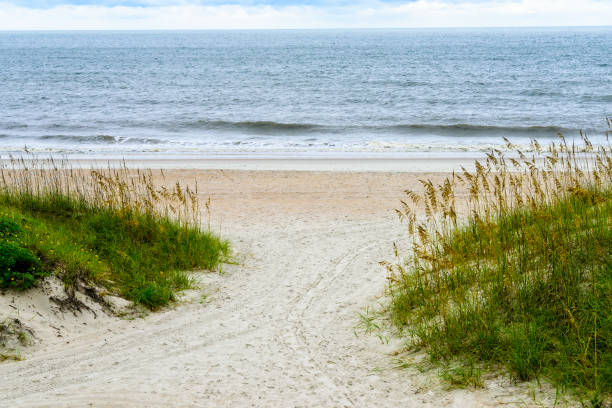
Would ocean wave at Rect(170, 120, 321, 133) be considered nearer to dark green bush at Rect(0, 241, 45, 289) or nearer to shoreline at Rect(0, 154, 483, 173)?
shoreline at Rect(0, 154, 483, 173)

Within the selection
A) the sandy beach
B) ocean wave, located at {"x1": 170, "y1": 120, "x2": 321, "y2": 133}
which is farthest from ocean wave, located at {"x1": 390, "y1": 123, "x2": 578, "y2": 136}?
the sandy beach

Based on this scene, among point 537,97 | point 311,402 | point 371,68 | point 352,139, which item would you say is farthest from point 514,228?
point 371,68

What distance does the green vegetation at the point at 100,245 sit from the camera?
7121 mm

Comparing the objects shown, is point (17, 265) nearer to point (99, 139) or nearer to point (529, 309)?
point (529, 309)

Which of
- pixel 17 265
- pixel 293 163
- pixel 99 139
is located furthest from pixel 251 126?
pixel 17 265

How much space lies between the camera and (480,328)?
5.50 m

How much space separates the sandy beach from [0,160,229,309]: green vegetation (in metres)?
0.36

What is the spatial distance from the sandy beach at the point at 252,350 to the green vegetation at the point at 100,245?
36cm

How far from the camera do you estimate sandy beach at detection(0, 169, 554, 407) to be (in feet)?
16.6

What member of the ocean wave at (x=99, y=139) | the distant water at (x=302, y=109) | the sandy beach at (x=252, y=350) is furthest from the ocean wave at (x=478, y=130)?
the sandy beach at (x=252, y=350)

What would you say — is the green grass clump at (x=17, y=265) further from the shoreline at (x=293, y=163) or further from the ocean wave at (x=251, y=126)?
the ocean wave at (x=251, y=126)

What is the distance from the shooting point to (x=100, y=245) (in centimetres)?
862

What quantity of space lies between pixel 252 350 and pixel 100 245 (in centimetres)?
357

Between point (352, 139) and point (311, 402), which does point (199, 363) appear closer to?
point (311, 402)
